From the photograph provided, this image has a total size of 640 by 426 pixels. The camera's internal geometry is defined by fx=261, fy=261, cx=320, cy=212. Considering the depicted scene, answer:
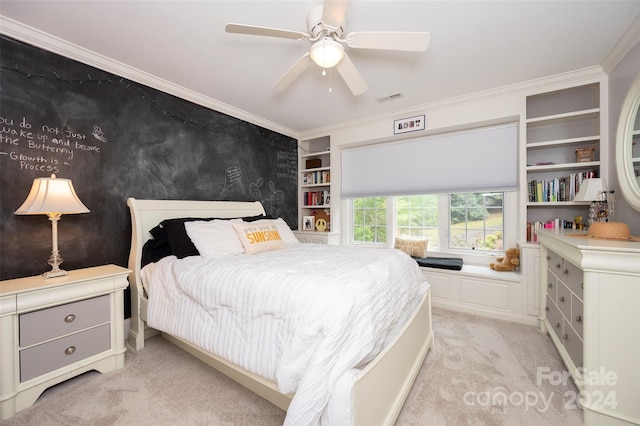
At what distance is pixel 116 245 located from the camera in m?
2.31

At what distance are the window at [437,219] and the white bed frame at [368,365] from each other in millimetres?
1607

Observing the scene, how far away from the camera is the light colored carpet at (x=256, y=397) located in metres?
1.44

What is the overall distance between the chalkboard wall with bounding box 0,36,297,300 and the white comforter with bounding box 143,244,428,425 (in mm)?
698

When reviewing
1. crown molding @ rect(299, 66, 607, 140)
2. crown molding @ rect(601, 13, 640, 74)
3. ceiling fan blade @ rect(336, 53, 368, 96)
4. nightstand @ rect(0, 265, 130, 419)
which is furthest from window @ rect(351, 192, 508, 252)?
nightstand @ rect(0, 265, 130, 419)

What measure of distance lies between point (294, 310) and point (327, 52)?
5.02 feet

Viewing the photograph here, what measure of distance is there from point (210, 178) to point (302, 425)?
2673mm

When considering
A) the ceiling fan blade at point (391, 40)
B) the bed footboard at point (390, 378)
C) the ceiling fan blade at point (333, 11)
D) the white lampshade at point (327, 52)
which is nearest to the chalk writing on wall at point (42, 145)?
the white lampshade at point (327, 52)

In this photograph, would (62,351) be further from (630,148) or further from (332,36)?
(630,148)

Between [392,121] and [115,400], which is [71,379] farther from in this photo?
[392,121]

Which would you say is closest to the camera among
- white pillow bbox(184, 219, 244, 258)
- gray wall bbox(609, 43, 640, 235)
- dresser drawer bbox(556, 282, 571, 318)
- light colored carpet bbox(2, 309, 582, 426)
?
light colored carpet bbox(2, 309, 582, 426)

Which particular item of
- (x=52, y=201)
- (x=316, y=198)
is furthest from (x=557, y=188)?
(x=52, y=201)

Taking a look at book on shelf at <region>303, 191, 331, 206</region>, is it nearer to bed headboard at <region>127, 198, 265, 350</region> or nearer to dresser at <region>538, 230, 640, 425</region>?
bed headboard at <region>127, 198, 265, 350</region>

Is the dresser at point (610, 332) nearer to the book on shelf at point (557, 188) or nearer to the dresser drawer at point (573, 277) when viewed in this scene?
the dresser drawer at point (573, 277)

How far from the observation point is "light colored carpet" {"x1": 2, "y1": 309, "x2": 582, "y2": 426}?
1444 millimetres
